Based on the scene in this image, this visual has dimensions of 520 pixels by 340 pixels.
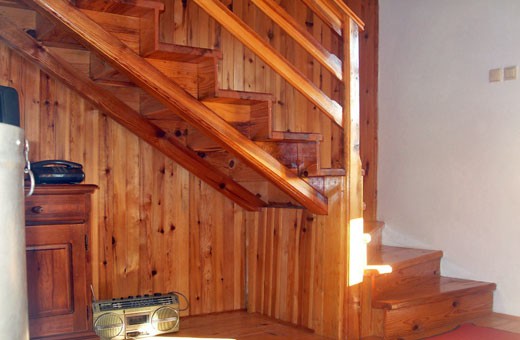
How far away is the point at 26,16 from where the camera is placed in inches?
118

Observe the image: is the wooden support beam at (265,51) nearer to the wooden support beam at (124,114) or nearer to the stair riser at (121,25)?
the stair riser at (121,25)

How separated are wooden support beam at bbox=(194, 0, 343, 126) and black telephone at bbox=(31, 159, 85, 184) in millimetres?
1106

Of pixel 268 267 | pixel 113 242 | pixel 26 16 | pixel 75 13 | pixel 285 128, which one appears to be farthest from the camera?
pixel 285 128

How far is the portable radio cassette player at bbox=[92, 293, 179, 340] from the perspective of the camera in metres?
3.12

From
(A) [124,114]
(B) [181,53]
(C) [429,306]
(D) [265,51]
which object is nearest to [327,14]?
(D) [265,51]

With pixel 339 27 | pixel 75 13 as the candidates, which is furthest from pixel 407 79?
pixel 75 13

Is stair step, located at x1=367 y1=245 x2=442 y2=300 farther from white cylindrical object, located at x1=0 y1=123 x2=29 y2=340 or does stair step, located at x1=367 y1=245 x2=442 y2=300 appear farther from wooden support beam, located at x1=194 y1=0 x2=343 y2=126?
white cylindrical object, located at x1=0 y1=123 x2=29 y2=340

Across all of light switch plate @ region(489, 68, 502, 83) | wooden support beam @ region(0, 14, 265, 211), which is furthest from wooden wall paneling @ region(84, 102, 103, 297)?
light switch plate @ region(489, 68, 502, 83)

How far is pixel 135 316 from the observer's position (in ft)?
10.6

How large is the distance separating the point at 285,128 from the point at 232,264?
3.43 ft

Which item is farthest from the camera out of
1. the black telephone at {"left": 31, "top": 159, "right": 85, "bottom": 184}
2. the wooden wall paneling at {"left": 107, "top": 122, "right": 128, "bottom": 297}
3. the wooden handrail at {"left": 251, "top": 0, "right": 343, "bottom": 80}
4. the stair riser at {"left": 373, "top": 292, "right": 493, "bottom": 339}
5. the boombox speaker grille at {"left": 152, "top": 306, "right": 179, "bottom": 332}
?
the wooden wall paneling at {"left": 107, "top": 122, "right": 128, "bottom": 297}

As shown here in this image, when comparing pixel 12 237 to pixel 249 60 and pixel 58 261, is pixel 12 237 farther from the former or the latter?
pixel 249 60

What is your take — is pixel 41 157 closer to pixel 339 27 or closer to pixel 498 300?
pixel 339 27

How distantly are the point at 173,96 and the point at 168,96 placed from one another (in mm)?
23
